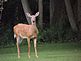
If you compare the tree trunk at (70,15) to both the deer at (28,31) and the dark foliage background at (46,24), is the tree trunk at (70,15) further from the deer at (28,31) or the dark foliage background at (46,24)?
the deer at (28,31)

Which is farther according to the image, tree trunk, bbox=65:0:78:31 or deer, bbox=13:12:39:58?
tree trunk, bbox=65:0:78:31

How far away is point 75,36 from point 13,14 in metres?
7.97

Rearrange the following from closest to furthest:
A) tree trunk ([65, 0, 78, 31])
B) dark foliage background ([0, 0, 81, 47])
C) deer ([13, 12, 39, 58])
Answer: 1. deer ([13, 12, 39, 58])
2. dark foliage background ([0, 0, 81, 47])
3. tree trunk ([65, 0, 78, 31])

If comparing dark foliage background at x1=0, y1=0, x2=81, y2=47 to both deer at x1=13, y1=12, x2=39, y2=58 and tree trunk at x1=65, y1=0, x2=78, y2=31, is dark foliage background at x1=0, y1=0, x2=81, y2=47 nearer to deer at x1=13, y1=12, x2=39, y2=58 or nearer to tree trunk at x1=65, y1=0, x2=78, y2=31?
tree trunk at x1=65, y1=0, x2=78, y2=31

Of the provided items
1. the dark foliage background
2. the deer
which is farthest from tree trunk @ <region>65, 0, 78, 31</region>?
the deer

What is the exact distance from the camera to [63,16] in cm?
2906

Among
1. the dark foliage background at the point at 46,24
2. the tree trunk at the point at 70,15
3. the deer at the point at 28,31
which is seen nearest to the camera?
the deer at the point at 28,31

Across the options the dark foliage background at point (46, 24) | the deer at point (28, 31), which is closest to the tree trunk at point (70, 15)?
the dark foliage background at point (46, 24)

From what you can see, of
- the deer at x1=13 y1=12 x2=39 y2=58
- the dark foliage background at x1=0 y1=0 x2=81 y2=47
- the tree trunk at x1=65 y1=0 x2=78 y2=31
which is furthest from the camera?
the tree trunk at x1=65 y1=0 x2=78 y2=31

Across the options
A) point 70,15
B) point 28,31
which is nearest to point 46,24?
point 70,15

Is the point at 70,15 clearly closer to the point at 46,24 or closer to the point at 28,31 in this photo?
the point at 46,24

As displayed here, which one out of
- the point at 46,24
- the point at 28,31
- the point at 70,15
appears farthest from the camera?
the point at 46,24

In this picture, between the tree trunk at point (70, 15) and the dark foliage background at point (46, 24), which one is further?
the tree trunk at point (70, 15)

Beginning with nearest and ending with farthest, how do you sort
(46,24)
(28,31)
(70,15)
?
(28,31)
(70,15)
(46,24)
